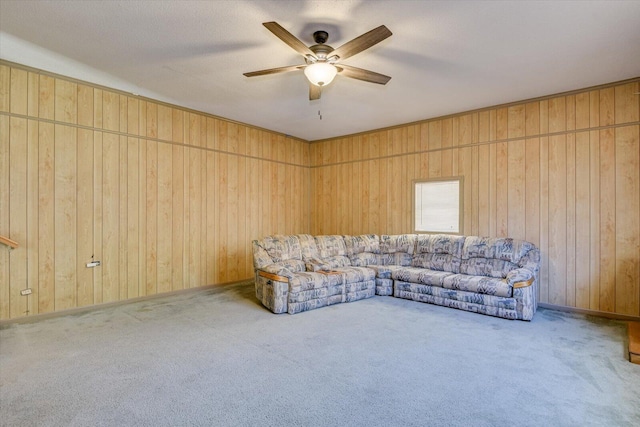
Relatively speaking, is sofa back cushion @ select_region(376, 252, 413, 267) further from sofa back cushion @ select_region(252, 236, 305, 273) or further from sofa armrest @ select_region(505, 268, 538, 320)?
sofa armrest @ select_region(505, 268, 538, 320)

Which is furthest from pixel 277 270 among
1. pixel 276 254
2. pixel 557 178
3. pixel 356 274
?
pixel 557 178

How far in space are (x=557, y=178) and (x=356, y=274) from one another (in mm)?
3095

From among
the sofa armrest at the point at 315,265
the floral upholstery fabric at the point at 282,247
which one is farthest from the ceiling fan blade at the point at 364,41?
the sofa armrest at the point at 315,265

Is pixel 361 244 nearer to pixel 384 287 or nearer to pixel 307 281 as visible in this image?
pixel 384 287

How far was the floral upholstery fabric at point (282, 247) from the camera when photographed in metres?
4.97

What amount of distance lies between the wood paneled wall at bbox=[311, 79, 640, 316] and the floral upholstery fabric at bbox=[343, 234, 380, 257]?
611mm

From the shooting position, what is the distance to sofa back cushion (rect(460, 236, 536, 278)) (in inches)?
177

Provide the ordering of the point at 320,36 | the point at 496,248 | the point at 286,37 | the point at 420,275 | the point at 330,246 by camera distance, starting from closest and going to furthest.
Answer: the point at 286,37 → the point at 320,36 → the point at 496,248 → the point at 420,275 → the point at 330,246

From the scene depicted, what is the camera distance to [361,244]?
5.79 meters

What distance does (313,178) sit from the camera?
7.50 meters

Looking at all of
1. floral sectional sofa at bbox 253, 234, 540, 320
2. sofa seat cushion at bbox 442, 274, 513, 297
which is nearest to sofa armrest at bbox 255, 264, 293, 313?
floral sectional sofa at bbox 253, 234, 540, 320

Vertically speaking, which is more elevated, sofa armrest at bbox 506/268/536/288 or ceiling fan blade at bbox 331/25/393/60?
ceiling fan blade at bbox 331/25/393/60

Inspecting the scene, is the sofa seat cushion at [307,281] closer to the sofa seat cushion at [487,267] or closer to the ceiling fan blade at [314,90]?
the sofa seat cushion at [487,267]

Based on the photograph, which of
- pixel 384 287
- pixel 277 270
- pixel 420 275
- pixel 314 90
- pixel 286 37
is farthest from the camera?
pixel 384 287
